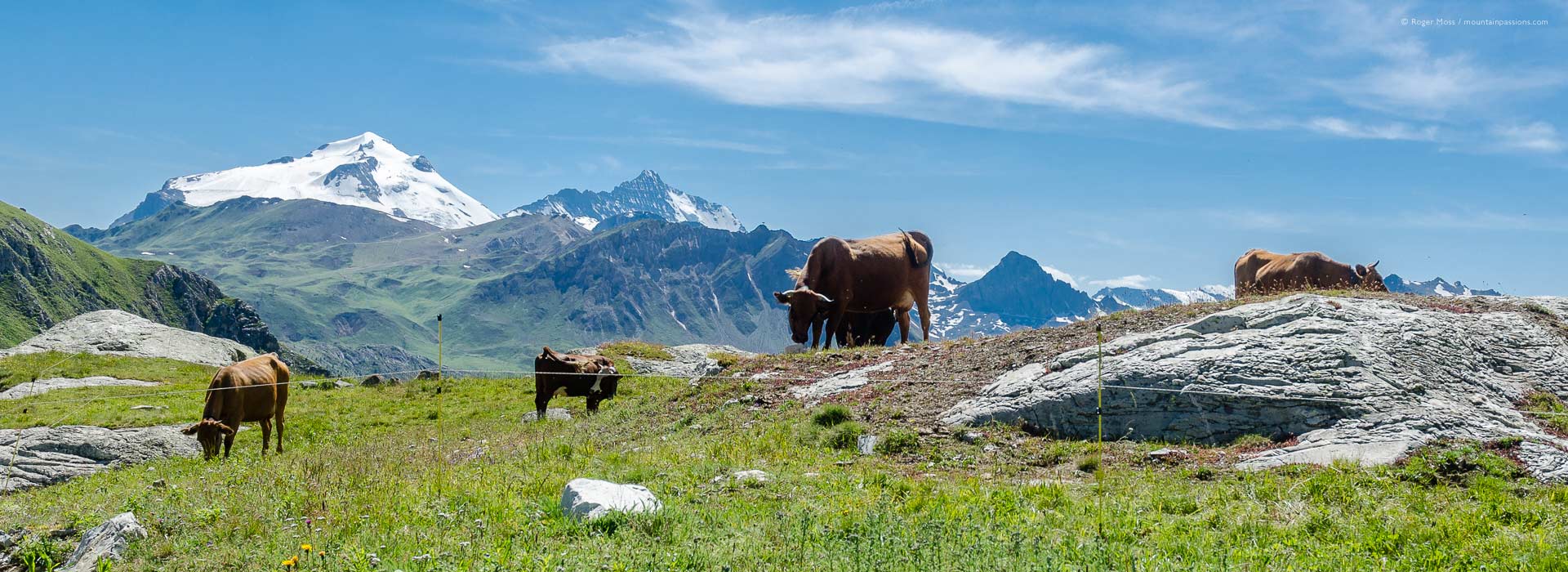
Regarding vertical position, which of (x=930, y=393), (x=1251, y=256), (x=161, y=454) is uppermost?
(x=1251, y=256)

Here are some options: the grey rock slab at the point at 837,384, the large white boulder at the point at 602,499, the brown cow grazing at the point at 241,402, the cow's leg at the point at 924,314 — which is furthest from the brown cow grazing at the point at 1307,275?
the brown cow grazing at the point at 241,402

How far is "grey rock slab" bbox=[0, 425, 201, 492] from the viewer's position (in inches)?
715

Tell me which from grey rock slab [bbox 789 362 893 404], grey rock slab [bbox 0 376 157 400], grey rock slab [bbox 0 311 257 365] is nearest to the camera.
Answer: grey rock slab [bbox 789 362 893 404]

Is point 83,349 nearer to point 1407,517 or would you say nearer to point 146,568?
point 146,568

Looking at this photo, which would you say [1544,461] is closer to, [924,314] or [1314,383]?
[1314,383]

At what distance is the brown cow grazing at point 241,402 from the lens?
63.5 feet

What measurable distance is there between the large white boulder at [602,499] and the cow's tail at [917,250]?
83.0 ft

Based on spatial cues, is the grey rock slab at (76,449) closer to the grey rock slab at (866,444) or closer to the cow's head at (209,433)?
the cow's head at (209,433)

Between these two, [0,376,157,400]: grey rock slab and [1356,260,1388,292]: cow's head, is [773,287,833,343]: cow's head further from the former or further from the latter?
[0,376,157,400]: grey rock slab

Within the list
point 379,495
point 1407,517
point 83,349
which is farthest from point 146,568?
point 83,349

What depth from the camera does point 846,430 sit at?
1549 cm

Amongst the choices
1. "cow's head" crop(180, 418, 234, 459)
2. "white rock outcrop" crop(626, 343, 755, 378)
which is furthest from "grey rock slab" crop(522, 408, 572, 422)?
"white rock outcrop" crop(626, 343, 755, 378)

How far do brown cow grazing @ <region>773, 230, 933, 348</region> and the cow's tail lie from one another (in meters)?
0.03

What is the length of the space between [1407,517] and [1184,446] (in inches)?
182
